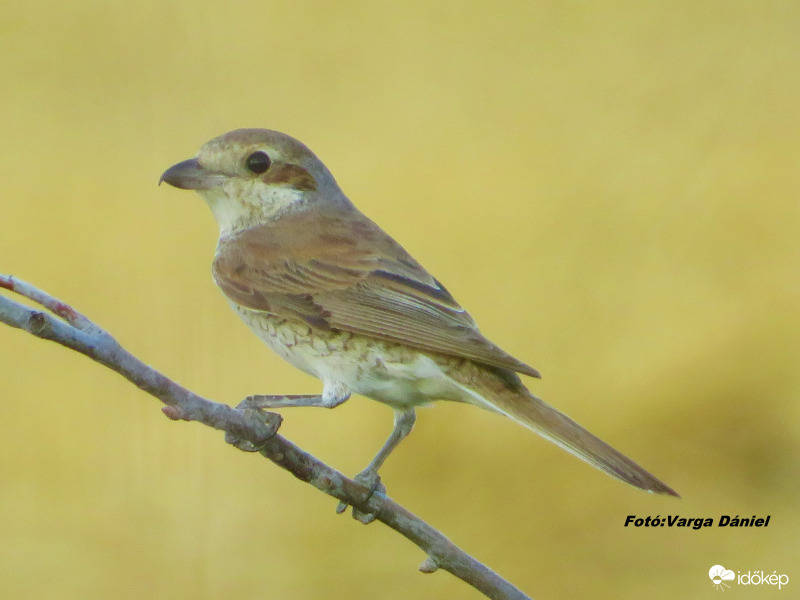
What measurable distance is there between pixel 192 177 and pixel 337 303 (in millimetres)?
586

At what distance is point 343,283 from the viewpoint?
2.54 meters

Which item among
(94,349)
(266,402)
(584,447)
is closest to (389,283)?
(266,402)

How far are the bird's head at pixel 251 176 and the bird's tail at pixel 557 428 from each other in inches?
36.2

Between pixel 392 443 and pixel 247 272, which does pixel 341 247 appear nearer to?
pixel 247 272

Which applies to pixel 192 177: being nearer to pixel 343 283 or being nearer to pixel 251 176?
pixel 251 176

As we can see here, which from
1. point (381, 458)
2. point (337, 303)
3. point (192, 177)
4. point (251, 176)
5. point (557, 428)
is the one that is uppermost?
point (251, 176)

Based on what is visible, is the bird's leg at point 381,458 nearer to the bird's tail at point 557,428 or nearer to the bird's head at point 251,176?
the bird's tail at point 557,428

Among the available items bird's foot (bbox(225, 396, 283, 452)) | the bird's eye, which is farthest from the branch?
the bird's eye

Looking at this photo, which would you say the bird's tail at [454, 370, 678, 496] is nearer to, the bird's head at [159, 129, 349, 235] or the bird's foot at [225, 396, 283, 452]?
the bird's foot at [225, 396, 283, 452]

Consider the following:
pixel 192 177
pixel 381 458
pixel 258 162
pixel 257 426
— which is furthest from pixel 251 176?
pixel 257 426

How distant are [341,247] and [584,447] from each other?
1020mm

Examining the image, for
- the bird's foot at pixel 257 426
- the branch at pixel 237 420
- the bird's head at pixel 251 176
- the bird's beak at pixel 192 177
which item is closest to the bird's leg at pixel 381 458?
the branch at pixel 237 420

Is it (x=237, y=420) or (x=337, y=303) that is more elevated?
(x=337, y=303)

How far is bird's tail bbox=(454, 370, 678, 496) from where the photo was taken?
1807 millimetres
